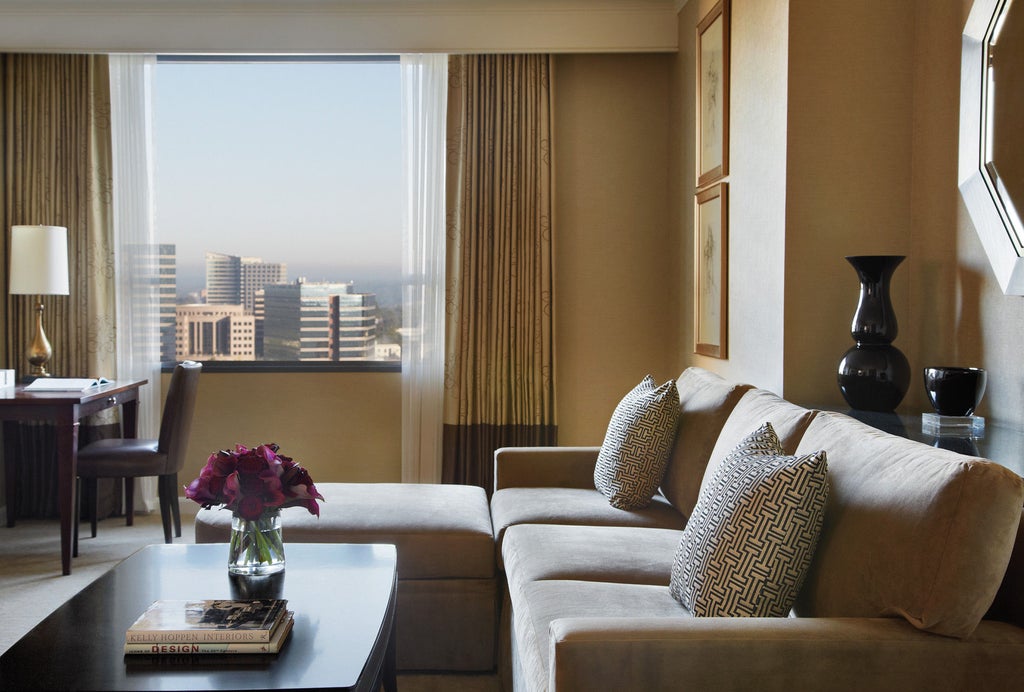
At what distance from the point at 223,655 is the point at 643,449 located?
1684 millimetres

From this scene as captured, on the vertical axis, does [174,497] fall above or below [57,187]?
below

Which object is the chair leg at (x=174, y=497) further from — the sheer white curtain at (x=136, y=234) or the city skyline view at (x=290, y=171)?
the city skyline view at (x=290, y=171)

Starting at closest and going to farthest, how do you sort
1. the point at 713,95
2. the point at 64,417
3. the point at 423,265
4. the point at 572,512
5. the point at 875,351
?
the point at 875,351 < the point at 572,512 < the point at 64,417 < the point at 713,95 < the point at 423,265

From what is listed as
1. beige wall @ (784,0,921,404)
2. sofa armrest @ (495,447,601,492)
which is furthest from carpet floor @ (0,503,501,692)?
beige wall @ (784,0,921,404)

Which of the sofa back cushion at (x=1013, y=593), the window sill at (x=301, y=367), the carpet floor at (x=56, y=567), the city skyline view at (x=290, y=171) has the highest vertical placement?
the city skyline view at (x=290, y=171)

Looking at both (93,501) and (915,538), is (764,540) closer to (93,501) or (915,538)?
(915,538)

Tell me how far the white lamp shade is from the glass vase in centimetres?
268

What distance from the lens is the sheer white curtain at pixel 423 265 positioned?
4.70 metres

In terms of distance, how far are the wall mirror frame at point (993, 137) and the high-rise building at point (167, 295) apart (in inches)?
158

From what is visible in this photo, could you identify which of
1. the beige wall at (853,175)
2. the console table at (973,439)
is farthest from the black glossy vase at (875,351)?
the beige wall at (853,175)

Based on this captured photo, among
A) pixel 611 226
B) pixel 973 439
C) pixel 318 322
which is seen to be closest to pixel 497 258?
pixel 611 226

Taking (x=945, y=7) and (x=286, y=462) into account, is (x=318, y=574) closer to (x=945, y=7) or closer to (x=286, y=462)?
(x=286, y=462)

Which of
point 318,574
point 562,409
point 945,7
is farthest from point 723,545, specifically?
point 562,409

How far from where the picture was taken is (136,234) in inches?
187
